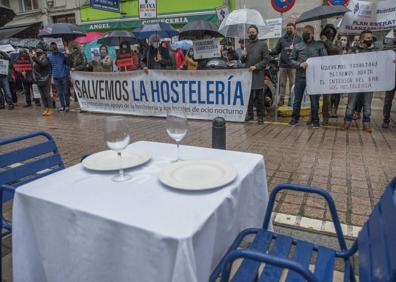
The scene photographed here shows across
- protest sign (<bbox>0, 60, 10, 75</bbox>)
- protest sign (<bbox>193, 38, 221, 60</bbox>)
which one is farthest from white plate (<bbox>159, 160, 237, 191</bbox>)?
protest sign (<bbox>0, 60, 10, 75</bbox>)

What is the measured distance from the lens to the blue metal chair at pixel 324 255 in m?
1.16

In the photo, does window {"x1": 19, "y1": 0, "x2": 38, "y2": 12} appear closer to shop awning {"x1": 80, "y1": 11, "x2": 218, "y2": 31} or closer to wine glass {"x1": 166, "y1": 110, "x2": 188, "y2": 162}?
shop awning {"x1": 80, "y1": 11, "x2": 218, "y2": 31}

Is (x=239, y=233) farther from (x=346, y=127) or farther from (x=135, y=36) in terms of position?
(x=135, y=36)

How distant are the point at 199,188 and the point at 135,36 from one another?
37.1 feet

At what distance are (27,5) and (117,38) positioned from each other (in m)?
15.1

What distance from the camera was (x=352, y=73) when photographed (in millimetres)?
5824

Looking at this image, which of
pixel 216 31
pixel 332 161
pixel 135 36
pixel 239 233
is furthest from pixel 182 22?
pixel 239 233

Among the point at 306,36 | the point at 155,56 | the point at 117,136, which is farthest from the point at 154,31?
the point at 117,136

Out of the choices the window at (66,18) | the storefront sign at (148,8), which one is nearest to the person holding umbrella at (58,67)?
the storefront sign at (148,8)

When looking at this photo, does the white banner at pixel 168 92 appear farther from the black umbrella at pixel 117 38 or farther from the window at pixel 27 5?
the window at pixel 27 5

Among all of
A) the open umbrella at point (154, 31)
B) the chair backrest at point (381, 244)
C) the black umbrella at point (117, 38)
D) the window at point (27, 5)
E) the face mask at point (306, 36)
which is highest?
the window at point (27, 5)

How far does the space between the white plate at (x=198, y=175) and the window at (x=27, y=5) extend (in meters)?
25.3

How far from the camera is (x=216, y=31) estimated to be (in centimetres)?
874

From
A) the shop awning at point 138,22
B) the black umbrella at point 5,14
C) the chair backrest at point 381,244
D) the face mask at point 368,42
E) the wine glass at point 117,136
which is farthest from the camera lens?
the shop awning at point 138,22
